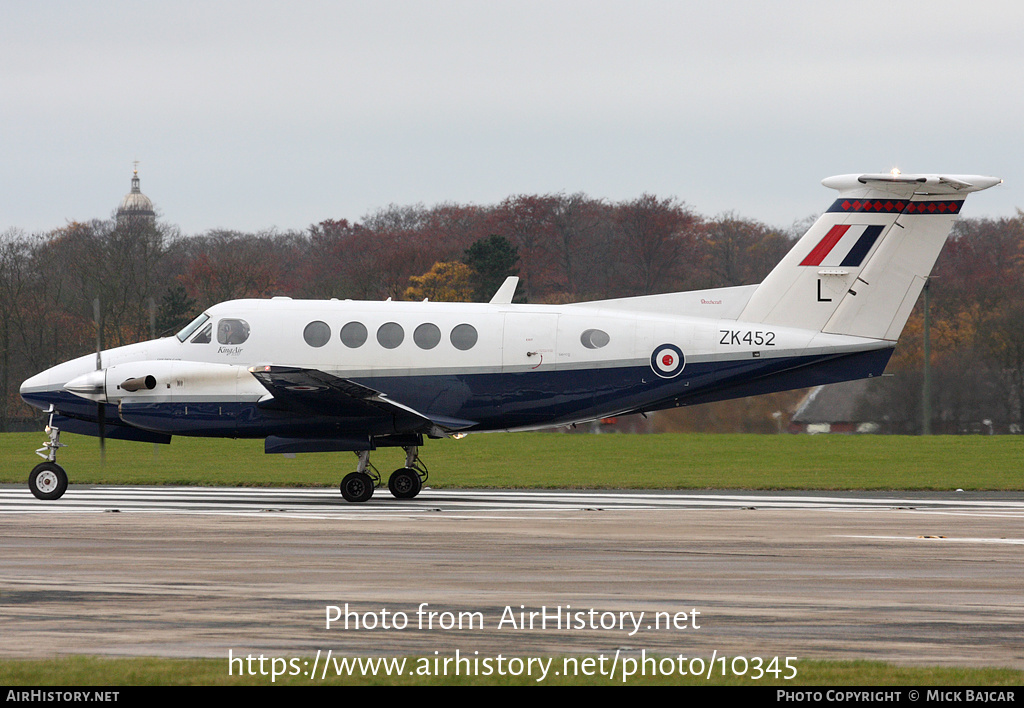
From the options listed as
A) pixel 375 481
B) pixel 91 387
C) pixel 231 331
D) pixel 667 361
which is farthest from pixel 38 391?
pixel 667 361

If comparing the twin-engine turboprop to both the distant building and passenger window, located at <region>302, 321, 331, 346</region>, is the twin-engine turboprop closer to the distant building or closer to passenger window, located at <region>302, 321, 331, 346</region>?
passenger window, located at <region>302, 321, 331, 346</region>

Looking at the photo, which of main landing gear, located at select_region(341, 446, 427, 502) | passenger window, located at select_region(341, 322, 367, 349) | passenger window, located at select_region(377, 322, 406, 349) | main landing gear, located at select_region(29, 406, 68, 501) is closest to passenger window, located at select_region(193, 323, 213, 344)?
passenger window, located at select_region(341, 322, 367, 349)

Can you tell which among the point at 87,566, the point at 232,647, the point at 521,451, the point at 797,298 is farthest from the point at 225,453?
the point at 232,647

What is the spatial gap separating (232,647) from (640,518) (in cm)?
1035

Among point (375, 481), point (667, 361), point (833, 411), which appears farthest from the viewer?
point (833, 411)

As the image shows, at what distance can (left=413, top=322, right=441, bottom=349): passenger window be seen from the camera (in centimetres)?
2083

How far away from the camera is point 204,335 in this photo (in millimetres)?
20969

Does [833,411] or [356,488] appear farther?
[833,411]

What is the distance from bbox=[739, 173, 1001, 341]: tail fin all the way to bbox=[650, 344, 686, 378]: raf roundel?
Result: 146cm

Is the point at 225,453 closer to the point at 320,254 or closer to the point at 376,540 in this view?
the point at 376,540

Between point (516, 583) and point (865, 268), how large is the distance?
511 inches

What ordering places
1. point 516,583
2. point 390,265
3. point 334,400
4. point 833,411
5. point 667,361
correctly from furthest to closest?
point 390,265 < point 833,411 < point 667,361 < point 334,400 < point 516,583

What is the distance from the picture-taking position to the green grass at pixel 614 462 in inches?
997

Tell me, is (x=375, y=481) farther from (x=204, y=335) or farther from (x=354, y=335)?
(x=204, y=335)
